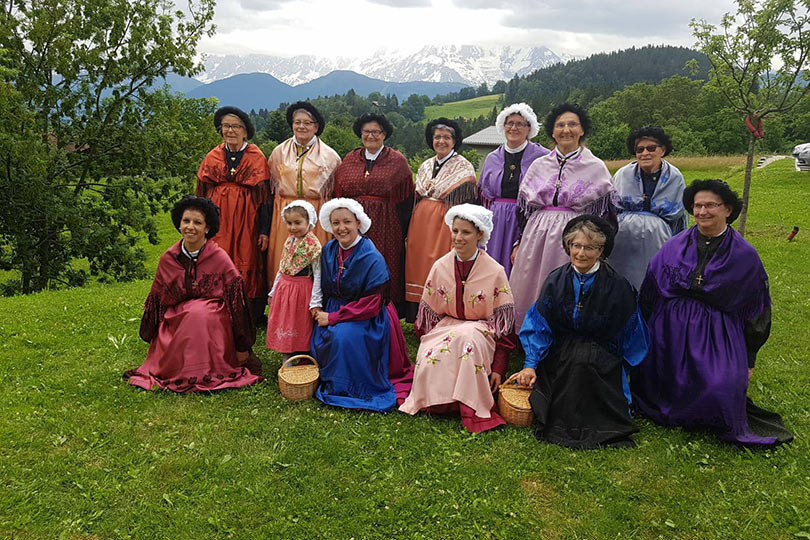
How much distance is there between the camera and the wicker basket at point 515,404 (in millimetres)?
3924

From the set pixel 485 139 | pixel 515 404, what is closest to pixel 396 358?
pixel 515 404

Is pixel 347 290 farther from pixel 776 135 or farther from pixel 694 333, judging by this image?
pixel 776 135

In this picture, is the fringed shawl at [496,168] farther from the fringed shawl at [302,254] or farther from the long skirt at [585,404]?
the long skirt at [585,404]

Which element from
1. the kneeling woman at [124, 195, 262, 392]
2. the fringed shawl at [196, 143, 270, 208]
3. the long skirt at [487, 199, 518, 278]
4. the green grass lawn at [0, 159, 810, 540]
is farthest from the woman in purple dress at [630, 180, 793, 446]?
the fringed shawl at [196, 143, 270, 208]

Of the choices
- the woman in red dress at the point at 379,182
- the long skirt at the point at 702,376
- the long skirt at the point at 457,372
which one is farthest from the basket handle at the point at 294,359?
the long skirt at the point at 702,376

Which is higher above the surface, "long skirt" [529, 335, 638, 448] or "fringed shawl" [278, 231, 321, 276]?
"fringed shawl" [278, 231, 321, 276]

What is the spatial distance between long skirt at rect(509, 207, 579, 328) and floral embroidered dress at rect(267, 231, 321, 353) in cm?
190

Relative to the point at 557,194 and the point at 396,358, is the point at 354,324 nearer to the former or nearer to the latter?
the point at 396,358

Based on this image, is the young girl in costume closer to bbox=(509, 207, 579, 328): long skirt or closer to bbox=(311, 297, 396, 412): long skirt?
bbox=(311, 297, 396, 412): long skirt

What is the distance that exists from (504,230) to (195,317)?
2995mm

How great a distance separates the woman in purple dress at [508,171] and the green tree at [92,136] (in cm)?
822

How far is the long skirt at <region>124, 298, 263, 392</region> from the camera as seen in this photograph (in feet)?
14.8

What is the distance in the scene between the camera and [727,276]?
378 cm

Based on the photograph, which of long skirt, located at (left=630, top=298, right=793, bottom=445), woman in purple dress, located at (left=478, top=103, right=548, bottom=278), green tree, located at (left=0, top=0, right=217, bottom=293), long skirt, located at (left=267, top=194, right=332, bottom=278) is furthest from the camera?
green tree, located at (left=0, top=0, right=217, bottom=293)
